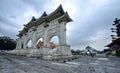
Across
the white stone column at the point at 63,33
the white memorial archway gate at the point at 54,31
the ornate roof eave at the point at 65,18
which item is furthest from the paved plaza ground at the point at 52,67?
the ornate roof eave at the point at 65,18

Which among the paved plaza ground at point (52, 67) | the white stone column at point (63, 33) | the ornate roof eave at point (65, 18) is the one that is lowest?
the paved plaza ground at point (52, 67)

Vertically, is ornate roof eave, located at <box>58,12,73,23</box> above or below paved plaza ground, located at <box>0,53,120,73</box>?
above

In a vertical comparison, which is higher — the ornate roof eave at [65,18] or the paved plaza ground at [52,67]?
the ornate roof eave at [65,18]

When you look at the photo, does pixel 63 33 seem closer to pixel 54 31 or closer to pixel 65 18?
pixel 54 31

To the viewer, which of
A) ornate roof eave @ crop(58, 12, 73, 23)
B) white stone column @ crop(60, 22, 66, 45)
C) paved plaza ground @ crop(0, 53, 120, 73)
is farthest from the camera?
ornate roof eave @ crop(58, 12, 73, 23)

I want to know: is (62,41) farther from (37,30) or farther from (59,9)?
(37,30)

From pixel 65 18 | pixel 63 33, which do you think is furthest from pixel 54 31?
pixel 65 18

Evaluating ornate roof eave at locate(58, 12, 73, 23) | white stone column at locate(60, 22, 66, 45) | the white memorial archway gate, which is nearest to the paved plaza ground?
the white memorial archway gate

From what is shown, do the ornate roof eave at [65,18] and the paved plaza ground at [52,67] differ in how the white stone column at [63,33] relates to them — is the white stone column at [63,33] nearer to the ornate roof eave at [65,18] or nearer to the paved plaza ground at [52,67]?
the ornate roof eave at [65,18]

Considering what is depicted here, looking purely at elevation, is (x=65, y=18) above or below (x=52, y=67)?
above

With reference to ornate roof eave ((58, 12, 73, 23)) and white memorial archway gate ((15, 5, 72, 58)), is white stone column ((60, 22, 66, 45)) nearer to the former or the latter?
white memorial archway gate ((15, 5, 72, 58))

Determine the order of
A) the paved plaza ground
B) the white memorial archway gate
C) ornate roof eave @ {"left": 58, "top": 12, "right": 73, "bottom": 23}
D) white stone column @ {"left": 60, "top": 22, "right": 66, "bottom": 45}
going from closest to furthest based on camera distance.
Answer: the paved plaza ground < the white memorial archway gate < white stone column @ {"left": 60, "top": 22, "right": 66, "bottom": 45} < ornate roof eave @ {"left": 58, "top": 12, "right": 73, "bottom": 23}

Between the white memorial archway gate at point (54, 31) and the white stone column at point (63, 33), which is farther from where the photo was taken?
the white stone column at point (63, 33)

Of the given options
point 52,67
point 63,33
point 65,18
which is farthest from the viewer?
point 65,18
